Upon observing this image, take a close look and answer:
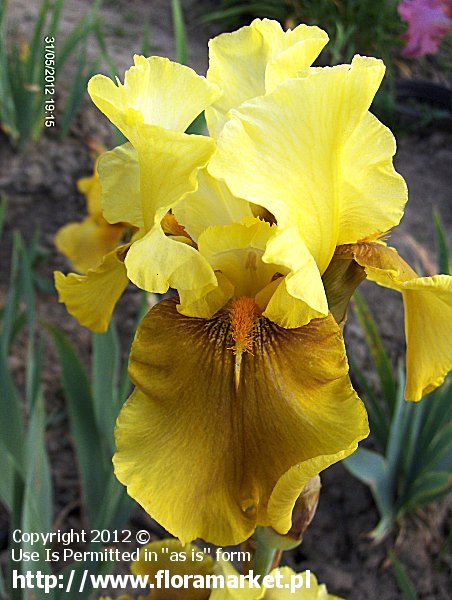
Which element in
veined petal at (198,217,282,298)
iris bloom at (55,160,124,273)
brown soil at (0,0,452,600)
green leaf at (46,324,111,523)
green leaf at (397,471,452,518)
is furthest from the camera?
iris bloom at (55,160,124,273)

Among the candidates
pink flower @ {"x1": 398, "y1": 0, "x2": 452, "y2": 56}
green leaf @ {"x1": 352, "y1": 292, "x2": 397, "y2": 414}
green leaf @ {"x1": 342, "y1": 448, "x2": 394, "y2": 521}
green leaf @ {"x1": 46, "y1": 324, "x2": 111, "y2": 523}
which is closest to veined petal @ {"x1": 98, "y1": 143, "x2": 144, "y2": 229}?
green leaf @ {"x1": 46, "y1": 324, "x2": 111, "y2": 523}

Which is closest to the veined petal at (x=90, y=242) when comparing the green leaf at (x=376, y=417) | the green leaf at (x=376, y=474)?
the green leaf at (x=376, y=417)

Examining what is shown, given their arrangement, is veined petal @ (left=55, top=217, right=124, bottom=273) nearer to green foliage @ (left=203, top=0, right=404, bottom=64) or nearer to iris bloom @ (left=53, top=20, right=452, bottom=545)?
iris bloom @ (left=53, top=20, right=452, bottom=545)

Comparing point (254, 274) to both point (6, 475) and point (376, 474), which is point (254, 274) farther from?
point (376, 474)

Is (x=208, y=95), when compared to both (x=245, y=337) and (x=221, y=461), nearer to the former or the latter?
(x=245, y=337)

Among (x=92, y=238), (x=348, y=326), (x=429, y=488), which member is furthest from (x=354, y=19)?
(x=429, y=488)
